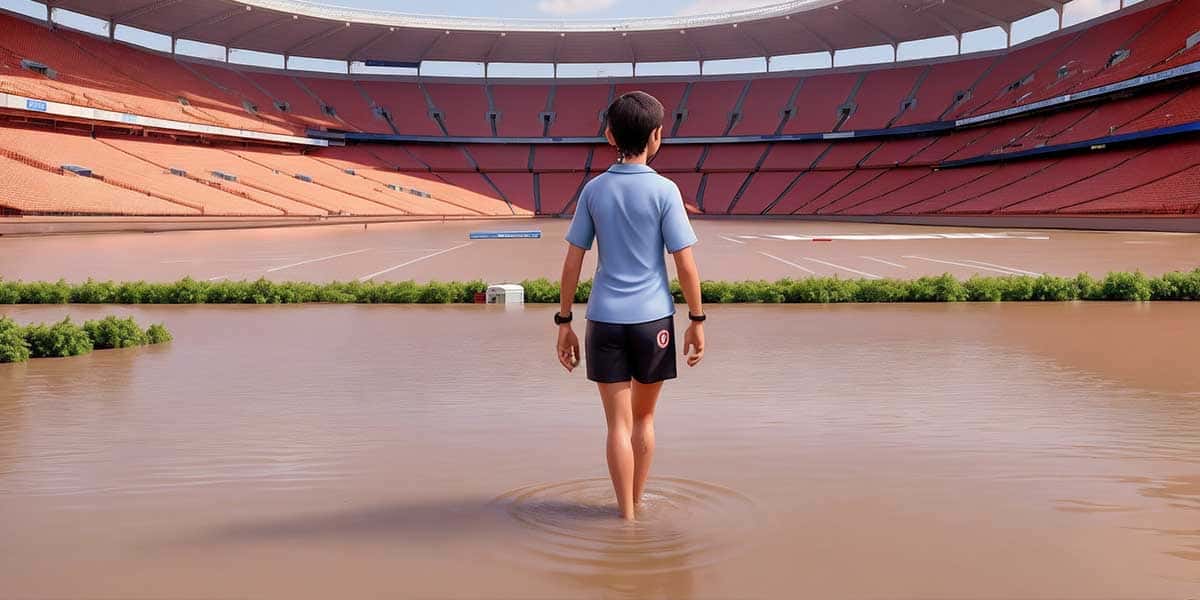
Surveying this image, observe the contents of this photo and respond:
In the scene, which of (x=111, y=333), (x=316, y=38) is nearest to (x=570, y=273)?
(x=111, y=333)

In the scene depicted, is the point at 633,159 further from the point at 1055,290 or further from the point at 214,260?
the point at 214,260

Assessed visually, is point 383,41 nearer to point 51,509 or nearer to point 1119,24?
point 1119,24

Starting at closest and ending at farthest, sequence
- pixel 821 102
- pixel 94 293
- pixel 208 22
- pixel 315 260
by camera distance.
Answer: pixel 94 293 < pixel 315 260 < pixel 208 22 < pixel 821 102

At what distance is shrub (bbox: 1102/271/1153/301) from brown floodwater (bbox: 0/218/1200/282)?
486 centimetres

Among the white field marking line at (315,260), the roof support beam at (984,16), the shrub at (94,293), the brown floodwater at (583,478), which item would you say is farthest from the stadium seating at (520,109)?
the brown floodwater at (583,478)

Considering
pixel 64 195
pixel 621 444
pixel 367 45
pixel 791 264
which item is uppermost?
pixel 367 45

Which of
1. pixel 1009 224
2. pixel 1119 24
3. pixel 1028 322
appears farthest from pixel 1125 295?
pixel 1119 24

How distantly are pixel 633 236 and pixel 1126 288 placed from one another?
13.5m

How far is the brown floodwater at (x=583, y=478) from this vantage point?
3.85 m

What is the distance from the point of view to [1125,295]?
1533cm

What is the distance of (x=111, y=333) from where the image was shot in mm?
10359

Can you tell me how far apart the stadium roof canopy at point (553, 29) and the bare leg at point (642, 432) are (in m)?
61.8

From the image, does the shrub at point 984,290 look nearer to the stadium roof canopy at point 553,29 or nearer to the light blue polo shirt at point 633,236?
the light blue polo shirt at point 633,236

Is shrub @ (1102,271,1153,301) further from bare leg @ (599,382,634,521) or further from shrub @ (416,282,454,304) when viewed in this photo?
bare leg @ (599,382,634,521)
